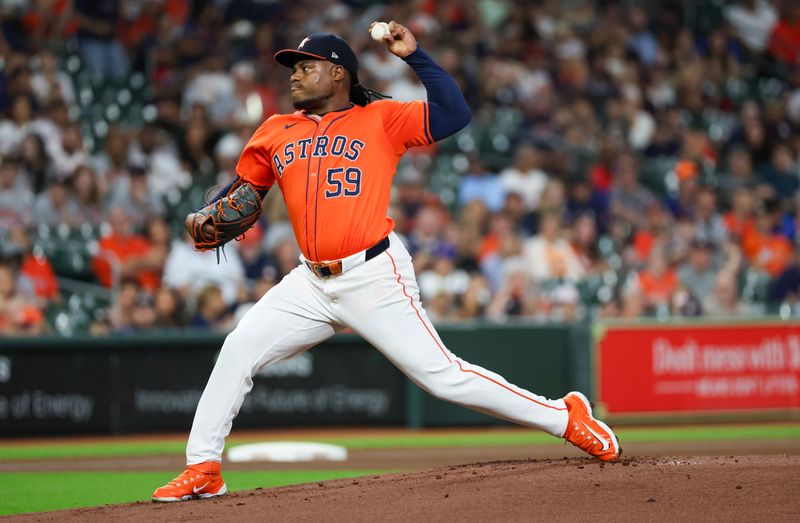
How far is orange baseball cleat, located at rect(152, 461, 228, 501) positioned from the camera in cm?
564

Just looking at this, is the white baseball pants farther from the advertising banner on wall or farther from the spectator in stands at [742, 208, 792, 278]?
the spectator in stands at [742, 208, 792, 278]

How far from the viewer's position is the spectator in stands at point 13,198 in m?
12.0

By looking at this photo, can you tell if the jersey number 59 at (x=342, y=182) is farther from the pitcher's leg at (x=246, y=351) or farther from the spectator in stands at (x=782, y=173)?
the spectator in stands at (x=782, y=173)

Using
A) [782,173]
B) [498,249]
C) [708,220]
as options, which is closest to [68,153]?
[498,249]

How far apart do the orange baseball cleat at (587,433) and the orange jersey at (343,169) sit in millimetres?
1293

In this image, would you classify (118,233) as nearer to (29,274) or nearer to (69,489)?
(29,274)

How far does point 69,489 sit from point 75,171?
5.32 meters

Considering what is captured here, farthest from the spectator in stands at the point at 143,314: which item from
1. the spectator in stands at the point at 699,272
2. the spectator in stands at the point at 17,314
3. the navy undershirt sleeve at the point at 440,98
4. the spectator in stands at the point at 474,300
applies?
the navy undershirt sleeve at the point at 440,98

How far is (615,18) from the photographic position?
17.2 metres

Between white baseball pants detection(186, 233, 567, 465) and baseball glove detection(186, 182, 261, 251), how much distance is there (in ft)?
1.32

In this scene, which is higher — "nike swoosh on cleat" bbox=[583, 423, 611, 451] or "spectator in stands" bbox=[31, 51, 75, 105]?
"spectator in stands" bbox=[31, 51, 75, 105]

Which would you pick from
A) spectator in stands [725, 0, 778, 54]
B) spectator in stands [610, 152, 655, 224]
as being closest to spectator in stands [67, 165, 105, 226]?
spectator in stands [610, 152, 655, 224]

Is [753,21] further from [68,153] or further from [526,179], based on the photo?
[68,153]

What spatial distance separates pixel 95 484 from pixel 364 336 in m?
3.15
